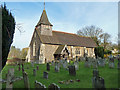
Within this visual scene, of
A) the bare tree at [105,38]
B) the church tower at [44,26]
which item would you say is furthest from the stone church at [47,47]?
the bare tree at [105,38]

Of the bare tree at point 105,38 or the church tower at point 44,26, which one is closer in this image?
the church tower at point 44,26

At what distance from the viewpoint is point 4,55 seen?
6812mm

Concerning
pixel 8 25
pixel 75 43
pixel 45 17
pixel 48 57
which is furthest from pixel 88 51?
pixel 8 25

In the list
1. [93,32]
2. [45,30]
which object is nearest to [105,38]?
[93,32]

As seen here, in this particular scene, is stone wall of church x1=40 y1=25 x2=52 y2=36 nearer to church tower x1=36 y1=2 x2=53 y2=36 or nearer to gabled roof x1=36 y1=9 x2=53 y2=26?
church tower x1=36 y1=2 x2=53 y2=36

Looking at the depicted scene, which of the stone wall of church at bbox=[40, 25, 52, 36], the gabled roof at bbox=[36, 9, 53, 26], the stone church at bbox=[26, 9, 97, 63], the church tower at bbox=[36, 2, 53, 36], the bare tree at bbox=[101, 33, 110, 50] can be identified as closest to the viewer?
the stone church at bbox=[26, 9, 97, 63]

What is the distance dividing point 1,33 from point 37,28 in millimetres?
18812

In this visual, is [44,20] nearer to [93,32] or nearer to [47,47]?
[47,47]

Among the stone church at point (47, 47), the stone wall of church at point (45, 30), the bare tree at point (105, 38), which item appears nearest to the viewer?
the stone church at point (47, 47)

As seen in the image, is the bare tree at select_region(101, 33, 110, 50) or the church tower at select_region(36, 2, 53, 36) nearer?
the church tower at select_region(36, 2, 53, 36)

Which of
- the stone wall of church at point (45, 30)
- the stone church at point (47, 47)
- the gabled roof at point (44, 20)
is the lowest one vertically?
the stone church at point (47, 47)

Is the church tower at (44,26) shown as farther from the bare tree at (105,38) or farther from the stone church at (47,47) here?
the bare tree at (105,38)

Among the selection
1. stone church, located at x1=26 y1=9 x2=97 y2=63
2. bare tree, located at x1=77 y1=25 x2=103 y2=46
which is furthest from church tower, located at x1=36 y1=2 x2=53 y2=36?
bare tree, located at x1=77 y1=25 x2=103 y2=46

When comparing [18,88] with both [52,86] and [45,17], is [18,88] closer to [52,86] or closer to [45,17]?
[52,86]
